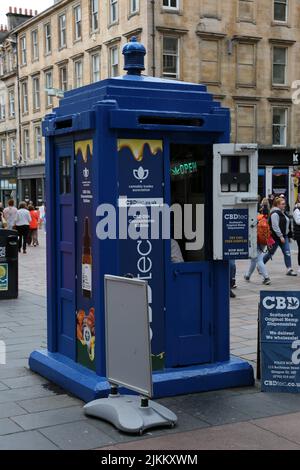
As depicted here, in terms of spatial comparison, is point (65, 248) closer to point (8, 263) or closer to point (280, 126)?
point (8, 263)

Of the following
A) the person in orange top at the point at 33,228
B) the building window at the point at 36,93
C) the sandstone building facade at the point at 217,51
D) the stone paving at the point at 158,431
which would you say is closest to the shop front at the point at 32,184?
the building window at the point at 36,93

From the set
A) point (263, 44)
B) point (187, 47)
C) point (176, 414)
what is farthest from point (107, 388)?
point (263, 44)

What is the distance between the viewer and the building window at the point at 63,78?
39.8 m

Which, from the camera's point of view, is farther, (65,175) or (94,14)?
(94,14)

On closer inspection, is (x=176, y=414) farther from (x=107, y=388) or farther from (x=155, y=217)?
(x=155, y=217)

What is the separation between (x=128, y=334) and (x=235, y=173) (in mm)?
1745

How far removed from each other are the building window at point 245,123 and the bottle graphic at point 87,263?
1183 inches

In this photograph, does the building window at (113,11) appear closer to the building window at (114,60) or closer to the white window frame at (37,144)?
the building window at (114,60)

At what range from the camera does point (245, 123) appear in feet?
114

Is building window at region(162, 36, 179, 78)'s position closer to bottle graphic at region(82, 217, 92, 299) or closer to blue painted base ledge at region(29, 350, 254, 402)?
bottle graphic at region(82, 217, 92, 299)

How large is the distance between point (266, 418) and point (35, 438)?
173 centimetres

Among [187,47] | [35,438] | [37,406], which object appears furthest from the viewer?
[187,47]

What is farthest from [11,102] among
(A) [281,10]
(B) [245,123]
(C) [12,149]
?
(A) [281,10]

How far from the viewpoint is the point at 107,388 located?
16.7ft
